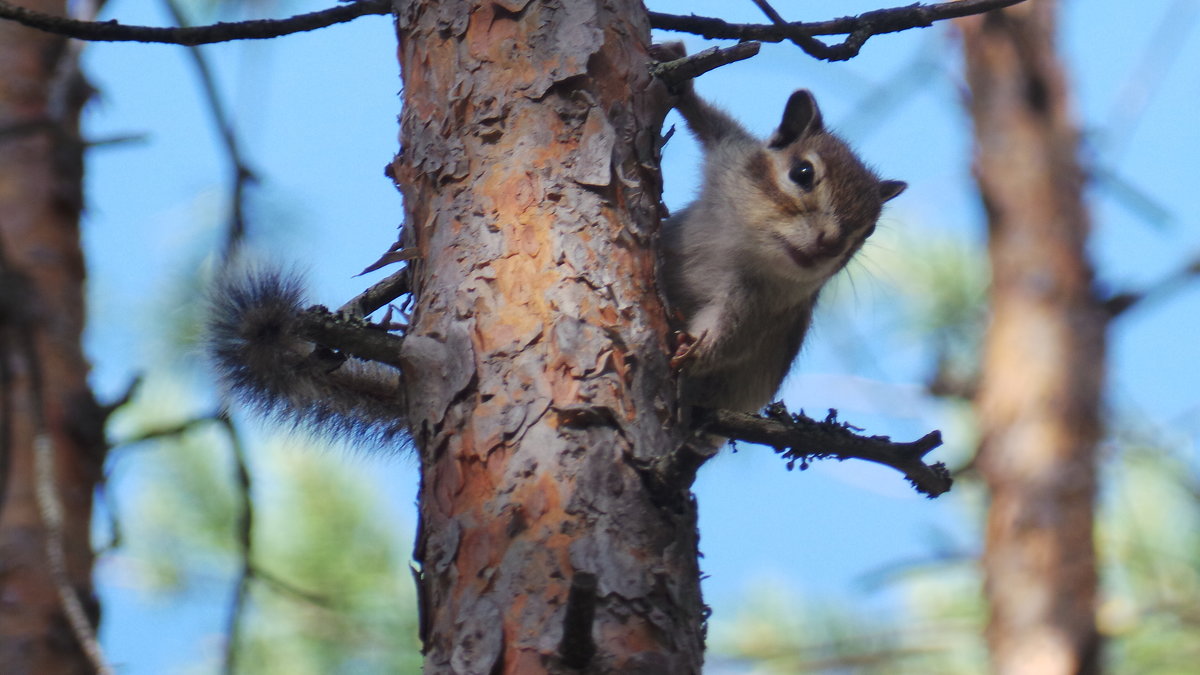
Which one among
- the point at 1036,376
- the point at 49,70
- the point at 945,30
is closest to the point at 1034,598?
the point at 1036,376

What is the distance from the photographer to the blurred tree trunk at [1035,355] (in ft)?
14.9

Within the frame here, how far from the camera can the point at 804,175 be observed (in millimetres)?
3131

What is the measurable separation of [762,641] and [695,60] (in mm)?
4452

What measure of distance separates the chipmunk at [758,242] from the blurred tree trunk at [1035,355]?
1.86m

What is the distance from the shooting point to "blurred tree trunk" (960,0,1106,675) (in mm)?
4539

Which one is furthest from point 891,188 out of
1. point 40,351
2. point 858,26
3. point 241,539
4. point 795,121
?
point 40,351

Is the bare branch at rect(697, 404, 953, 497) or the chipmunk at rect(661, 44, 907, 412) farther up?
the chipmunk at rect(661, 44, 907, 412)

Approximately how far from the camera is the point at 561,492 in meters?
1.82

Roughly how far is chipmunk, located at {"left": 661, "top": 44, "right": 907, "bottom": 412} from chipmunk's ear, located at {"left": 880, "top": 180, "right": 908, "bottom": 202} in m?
0.13

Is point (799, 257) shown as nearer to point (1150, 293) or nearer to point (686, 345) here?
point (686, 345)

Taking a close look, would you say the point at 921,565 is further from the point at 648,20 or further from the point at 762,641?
the point at 648,20

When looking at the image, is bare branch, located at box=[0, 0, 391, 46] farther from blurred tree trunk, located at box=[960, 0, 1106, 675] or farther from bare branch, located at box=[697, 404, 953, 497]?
blurred tree trunk, located at box=[960, 0, 1106, 675]

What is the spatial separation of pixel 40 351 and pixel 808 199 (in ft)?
6.26

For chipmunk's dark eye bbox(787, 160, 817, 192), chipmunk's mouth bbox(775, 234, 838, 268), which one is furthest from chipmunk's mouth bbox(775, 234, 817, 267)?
chipmunk's dark eye bbox(787, 160, 817, 192)
